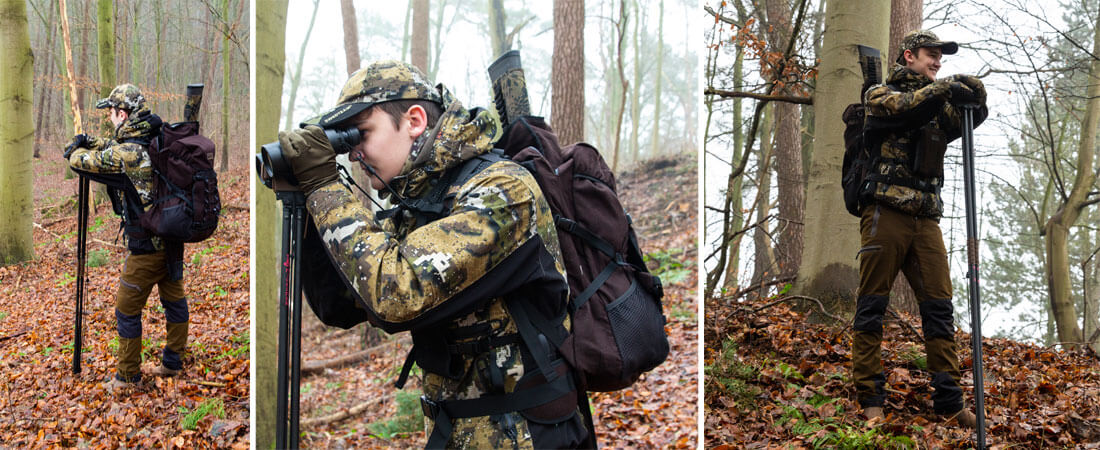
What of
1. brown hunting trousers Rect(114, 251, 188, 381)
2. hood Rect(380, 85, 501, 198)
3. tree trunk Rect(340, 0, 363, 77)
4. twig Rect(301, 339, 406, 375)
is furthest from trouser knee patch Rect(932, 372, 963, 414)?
tree trunk Rect(340, 0, 363, 77)

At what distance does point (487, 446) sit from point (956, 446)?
2.67 meters

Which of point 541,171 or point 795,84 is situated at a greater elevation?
point 795,84

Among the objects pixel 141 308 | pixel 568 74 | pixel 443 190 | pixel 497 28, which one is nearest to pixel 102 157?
pixel 141 308

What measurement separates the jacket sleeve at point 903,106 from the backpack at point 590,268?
2.19m

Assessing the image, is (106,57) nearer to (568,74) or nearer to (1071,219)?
(568,74)

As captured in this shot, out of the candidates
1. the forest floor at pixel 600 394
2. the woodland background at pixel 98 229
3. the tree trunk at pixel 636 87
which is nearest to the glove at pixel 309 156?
the woodland background at pixel 98 229

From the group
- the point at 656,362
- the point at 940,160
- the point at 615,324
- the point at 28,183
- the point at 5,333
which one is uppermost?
the point at 940,160

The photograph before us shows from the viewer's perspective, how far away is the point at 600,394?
6180 millimetres

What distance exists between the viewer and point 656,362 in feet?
6.75

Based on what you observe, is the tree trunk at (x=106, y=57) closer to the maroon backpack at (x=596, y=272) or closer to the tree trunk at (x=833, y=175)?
the maroon backpack at (x=596, y=272)

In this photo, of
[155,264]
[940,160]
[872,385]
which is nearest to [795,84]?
[940,160]

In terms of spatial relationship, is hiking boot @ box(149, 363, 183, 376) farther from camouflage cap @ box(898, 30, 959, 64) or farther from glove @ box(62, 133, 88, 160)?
camouflage cap @ box(898, 30, 959, 64)

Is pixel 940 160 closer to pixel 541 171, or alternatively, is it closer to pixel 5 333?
pixel 541 171

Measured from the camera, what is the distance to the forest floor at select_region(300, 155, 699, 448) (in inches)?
225
